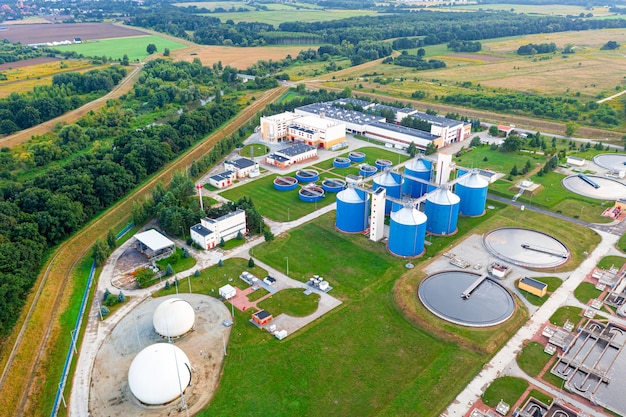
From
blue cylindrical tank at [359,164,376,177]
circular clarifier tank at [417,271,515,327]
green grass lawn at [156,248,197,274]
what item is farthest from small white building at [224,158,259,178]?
circular clarifier tank at [417,271,515,327]

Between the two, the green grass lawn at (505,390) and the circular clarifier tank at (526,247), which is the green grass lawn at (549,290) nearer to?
the circular clarifier tank at (526,247)

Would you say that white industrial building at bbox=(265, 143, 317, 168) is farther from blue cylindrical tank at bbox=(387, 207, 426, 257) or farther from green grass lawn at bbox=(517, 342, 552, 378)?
green grass lawn at bbox=(517, 342, 552, 378)

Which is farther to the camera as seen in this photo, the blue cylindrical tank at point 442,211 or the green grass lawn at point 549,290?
the blue cylindrical tank at point 442,211

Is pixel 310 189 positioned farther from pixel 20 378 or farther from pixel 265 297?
pixel 20 378

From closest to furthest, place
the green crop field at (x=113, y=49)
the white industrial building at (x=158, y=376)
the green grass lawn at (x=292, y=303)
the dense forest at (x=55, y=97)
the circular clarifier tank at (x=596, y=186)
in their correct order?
the white industrial building at (x=158, y=376), the green grass lawn at (x=292, y=303), the circular clarifier tank at (x=596, y=186), the dense forest at (x=55, y=97), the green crop field at (x=113, y=49)

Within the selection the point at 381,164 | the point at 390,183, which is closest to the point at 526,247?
the point at 390,183

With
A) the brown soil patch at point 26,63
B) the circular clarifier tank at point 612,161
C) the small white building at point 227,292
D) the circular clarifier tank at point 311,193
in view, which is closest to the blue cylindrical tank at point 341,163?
the circular clarifier tank at point 311,193
